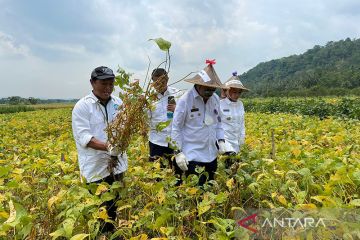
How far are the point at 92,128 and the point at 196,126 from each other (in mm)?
973

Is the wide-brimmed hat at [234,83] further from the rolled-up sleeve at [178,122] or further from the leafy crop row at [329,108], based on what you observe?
the leafy crop row at [329,108]

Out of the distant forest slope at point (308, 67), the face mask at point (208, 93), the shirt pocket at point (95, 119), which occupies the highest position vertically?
the distant forest slope at point (308, 67)

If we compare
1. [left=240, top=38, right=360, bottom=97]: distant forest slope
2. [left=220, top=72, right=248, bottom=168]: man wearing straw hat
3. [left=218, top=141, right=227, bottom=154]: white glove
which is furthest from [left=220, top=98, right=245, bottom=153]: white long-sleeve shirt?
[left=240, top=38, right=360, bottom=97]: distant forest slope

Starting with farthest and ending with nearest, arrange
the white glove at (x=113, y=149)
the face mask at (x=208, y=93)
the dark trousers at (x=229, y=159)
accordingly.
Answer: the dark trousers at (x=229, y=159)
the face mask at (x=208, y=93)
the white glove at (x=113, y=149)

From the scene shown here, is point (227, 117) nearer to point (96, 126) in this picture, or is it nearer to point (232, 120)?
point (232, 120)

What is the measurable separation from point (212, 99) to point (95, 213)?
1609 mm

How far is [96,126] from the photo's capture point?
9.42ft

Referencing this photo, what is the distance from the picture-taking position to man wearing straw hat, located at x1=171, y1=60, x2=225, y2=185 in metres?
3.26


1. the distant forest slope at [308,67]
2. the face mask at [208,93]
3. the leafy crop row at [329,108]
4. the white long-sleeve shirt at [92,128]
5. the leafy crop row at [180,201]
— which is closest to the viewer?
the leafy crop row at [180,201]

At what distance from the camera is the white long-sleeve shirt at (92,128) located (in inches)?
110

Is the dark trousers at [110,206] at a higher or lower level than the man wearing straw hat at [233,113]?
lower

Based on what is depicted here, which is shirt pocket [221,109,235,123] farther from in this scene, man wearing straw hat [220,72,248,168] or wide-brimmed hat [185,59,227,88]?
wide-brimmed hat [185,59,227,88]

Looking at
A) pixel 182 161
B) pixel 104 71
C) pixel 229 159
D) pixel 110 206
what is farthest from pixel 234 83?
pixel 110 206

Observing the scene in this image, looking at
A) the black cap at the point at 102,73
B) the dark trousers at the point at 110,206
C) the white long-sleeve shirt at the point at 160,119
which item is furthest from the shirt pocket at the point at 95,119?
the white long-sleeve shirt at the point at 160,119
